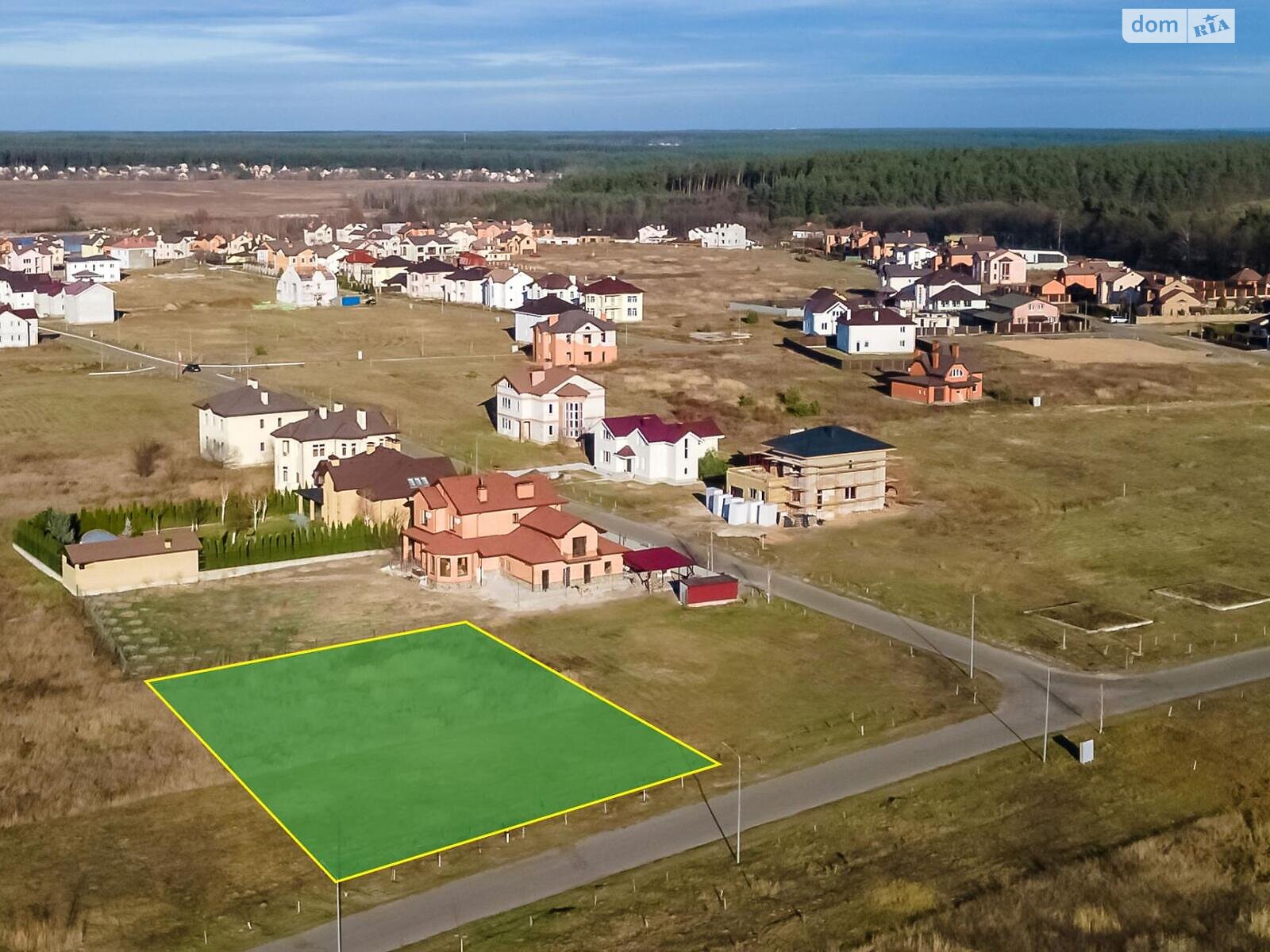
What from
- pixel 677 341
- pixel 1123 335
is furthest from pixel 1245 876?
pixel 1123 335

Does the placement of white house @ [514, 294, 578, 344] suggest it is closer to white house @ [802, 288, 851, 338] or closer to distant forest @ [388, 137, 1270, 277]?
white house @ [802, 288, 851, 338]

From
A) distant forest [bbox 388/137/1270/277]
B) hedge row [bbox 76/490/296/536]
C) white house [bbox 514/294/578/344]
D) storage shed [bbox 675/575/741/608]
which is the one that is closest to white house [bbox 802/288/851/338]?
white house [bbox 514/294/578/344]

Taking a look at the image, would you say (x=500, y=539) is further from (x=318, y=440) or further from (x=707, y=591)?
(x=318, y=440)

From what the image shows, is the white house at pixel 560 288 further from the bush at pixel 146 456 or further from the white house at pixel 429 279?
the bush at pixel 146 456

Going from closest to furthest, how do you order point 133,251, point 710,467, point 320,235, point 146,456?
point 710,467
point 146,456
point 133,251
point 320,235

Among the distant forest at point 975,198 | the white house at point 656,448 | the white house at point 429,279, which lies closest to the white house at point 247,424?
the white house at point 656,448

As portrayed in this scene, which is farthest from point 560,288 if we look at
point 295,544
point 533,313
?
point 295,544
